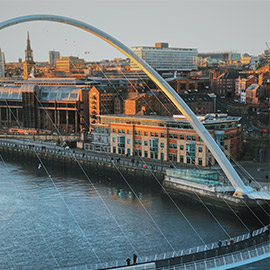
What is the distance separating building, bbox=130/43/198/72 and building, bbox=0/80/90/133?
3422 centimetres

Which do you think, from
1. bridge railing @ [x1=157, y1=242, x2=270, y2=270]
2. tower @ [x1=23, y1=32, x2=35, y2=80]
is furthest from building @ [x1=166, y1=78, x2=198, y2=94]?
bridge railing @ [x1=157, y1=242, x2=270, y2=270]

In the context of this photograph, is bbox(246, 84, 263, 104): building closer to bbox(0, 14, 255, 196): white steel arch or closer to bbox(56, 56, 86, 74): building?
bbox(0, 14, 255, 196): white steel arch

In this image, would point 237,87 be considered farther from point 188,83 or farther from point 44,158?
point 44,158

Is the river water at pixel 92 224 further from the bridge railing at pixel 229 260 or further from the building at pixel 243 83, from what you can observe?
the building at pixel 243 83

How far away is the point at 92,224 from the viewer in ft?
62.3

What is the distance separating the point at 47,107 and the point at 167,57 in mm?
43482

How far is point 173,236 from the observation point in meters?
17.6

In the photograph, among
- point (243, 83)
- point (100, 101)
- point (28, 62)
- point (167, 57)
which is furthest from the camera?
point (167, 57)

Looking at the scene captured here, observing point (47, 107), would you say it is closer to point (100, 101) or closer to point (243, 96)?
point (100, 101)

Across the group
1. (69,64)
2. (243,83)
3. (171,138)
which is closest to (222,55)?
(69,64)

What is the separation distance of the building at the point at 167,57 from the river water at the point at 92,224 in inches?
2425

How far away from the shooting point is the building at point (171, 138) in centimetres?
2872

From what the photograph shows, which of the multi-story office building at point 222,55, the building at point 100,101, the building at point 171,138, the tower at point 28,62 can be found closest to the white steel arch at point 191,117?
the building at point 171,138

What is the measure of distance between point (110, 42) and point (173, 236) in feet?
22.3
